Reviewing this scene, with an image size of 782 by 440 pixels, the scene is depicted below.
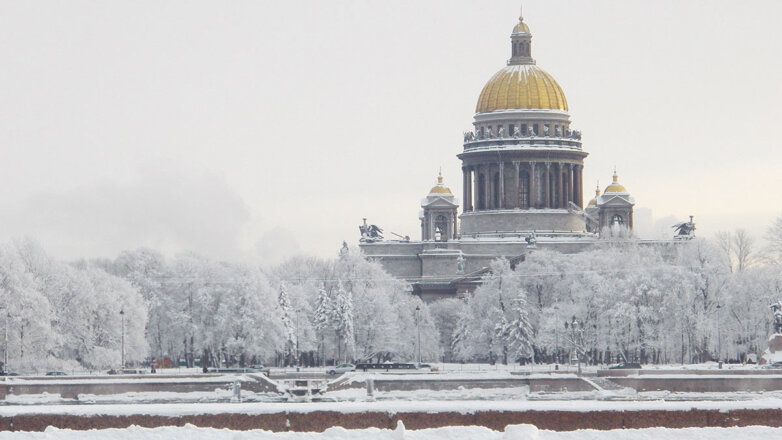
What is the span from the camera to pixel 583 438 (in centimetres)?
5356

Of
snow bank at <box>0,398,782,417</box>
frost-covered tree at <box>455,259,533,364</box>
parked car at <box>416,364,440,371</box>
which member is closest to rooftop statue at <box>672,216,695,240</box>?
frost-covered tree at <box>455,259,533,364</box>

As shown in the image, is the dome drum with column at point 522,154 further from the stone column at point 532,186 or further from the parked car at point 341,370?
the parked car at point 341,370

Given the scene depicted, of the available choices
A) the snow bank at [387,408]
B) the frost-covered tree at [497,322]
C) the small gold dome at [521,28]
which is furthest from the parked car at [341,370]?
the small gold dome at [521,28]

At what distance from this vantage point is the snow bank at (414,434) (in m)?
51.9

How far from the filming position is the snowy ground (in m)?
51.9

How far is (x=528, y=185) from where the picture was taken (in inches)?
6668

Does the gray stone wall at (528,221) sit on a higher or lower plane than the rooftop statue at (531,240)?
higher

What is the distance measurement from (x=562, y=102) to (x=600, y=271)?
3934 centimetres

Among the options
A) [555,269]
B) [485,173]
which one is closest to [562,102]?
[485,173]

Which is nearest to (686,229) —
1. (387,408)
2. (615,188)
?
(615,188)

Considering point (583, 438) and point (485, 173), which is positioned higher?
point (485, 173)

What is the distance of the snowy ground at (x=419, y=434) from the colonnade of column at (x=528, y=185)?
4411 inches

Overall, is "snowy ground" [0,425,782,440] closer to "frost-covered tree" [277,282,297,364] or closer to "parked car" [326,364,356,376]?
"parked car" [326,364,356,376]

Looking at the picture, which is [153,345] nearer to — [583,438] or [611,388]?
[611,388]
